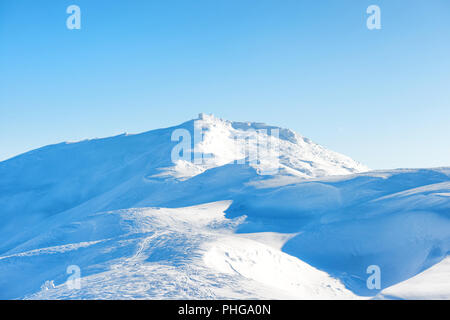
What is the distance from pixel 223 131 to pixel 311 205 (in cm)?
2718

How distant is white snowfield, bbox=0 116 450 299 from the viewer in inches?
458

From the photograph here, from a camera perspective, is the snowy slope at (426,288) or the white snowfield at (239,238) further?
the white snowfield at (239,238)

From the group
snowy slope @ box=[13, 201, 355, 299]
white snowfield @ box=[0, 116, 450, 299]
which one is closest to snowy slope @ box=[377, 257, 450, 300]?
white snowfield @ box=[0, 116, 450, 299]

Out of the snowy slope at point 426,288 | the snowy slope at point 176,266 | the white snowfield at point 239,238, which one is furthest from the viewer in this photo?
the white snowfield at point 239,238

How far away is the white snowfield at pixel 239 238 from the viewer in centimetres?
1162

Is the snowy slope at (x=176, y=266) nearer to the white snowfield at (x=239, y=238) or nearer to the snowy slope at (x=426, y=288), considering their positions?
the white snowfield at (x=239, y=238)

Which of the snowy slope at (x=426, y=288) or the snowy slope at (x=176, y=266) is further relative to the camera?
the snowy slope at (x=176, y=266)

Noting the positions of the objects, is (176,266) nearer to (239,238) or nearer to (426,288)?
(239,238)

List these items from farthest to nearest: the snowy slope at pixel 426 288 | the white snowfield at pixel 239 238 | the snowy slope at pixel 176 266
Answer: the white snowfield at pixel 239 238 → the snowy slope at pixel 176 266 → the snowy slope at pixel 426 288

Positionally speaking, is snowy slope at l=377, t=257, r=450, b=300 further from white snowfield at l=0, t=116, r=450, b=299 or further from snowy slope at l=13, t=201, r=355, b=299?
snowy slope at l=13, t=201, r=355, b=299

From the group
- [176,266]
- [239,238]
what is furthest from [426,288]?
[239,238]

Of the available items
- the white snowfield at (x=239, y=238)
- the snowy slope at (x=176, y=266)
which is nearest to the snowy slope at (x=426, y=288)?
the white snowfield at (x=239, y=238)

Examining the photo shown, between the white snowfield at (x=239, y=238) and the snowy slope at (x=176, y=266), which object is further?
the white snowfield at (x=239, y=238)
